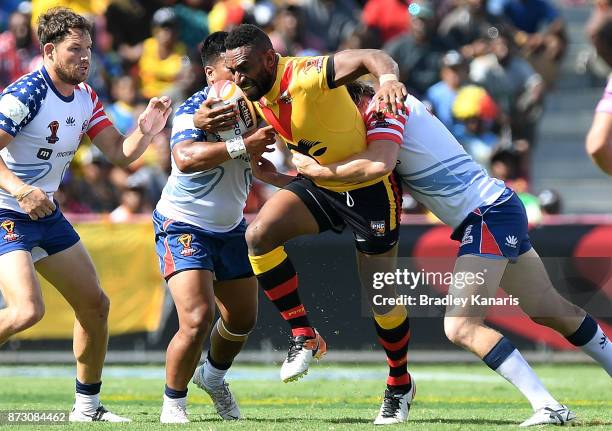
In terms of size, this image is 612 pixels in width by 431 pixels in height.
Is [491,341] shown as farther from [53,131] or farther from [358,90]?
[53,131]

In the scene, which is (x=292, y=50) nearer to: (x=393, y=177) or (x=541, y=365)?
(x=541, y=365)

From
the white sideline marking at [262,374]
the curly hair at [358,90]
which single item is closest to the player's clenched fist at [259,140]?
the curly hair at [358,90]

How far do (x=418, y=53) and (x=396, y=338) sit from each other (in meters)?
9.23

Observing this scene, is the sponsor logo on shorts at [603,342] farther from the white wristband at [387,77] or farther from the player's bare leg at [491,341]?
the white wristband at [387,77]

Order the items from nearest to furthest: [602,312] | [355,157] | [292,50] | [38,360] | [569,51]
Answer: [355,157] < [602,312] < [38,360] < [292,50] < [569,51]

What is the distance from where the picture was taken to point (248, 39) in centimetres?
755

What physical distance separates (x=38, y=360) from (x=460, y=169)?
6875 millimetres

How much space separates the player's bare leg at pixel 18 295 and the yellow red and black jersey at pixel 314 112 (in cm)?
184

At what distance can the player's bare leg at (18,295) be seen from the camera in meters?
7.71

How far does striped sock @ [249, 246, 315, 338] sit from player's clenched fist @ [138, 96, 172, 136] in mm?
1256

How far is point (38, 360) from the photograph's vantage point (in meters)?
13.2

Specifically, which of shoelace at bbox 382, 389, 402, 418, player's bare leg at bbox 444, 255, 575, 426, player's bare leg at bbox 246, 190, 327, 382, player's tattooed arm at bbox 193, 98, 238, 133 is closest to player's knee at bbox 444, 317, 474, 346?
player's bare leg at bbox 444, 255, 575, 426

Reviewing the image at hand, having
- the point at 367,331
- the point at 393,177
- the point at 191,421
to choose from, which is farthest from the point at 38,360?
the point at 393,177

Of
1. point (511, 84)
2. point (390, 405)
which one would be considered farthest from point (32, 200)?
→ point (511, 84)
